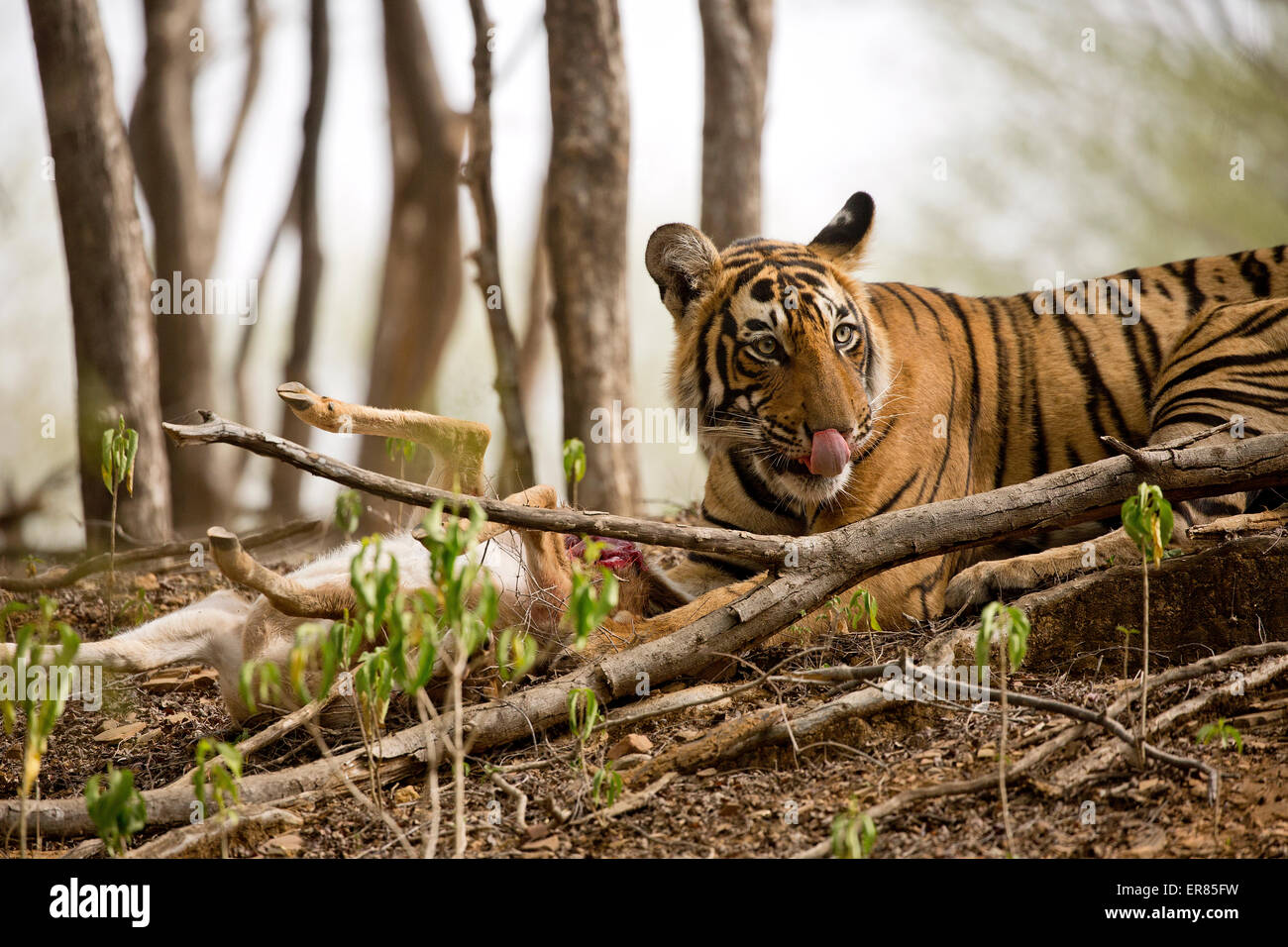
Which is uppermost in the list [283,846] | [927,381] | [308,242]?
[308,242]

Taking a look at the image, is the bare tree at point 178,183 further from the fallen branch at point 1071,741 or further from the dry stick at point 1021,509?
the fallen branch at point 1071,741

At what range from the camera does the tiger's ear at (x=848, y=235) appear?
4.15 meters

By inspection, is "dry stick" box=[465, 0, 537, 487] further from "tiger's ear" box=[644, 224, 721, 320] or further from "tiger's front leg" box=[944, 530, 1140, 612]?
"tiger's front leg" box=[944, 530, 1140, 612]

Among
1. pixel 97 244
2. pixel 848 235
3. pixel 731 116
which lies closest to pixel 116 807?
pixel 848 235

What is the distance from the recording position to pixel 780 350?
12.3ft

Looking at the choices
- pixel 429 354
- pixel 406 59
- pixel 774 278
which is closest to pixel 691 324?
pixel 774 278

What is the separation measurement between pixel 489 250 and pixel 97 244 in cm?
220

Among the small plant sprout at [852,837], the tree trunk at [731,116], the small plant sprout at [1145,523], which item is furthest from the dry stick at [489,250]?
the small plant sprout at [852,837]

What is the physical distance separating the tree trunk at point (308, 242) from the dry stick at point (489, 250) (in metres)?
4.53

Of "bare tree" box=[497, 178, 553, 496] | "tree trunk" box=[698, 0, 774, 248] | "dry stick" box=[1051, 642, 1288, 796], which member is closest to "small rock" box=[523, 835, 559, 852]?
"dry stick" box=[1051, 642, 1288, 796]

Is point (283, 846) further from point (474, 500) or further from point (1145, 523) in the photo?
point (1145, 523)

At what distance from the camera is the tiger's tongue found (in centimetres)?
352
